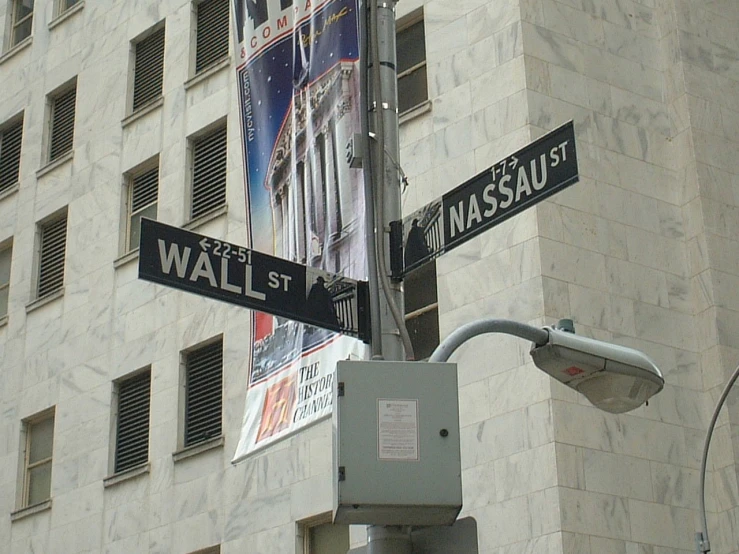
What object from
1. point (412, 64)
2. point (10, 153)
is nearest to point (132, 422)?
point (412, 64)

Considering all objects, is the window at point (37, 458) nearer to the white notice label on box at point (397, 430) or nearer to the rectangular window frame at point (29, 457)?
the rectangular window frame at point (29, 457)

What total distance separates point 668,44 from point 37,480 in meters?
14.2

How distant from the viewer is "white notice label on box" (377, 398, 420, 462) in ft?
20.3

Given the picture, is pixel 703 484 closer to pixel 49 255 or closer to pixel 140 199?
pixel 140 199

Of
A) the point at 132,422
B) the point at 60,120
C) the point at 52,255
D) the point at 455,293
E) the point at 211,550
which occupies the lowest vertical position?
the point at 211,550

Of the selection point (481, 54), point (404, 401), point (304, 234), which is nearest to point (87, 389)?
point (481, 54)

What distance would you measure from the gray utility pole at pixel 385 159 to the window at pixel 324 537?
12.3m

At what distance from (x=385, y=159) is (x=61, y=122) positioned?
22596 mm

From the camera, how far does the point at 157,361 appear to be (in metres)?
23.5

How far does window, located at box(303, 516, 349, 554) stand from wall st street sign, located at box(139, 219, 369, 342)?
12.3 metres

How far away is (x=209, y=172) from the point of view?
960 inches

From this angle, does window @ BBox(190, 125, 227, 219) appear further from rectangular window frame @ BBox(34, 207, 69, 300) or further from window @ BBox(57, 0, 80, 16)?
window @ BBox(57, 0, 80, 16)

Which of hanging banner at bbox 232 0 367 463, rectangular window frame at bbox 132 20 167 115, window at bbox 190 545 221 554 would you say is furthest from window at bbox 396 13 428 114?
hanging banner at bbox 232 0 367 463

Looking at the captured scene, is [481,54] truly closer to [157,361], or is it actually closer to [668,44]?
[668,44]
